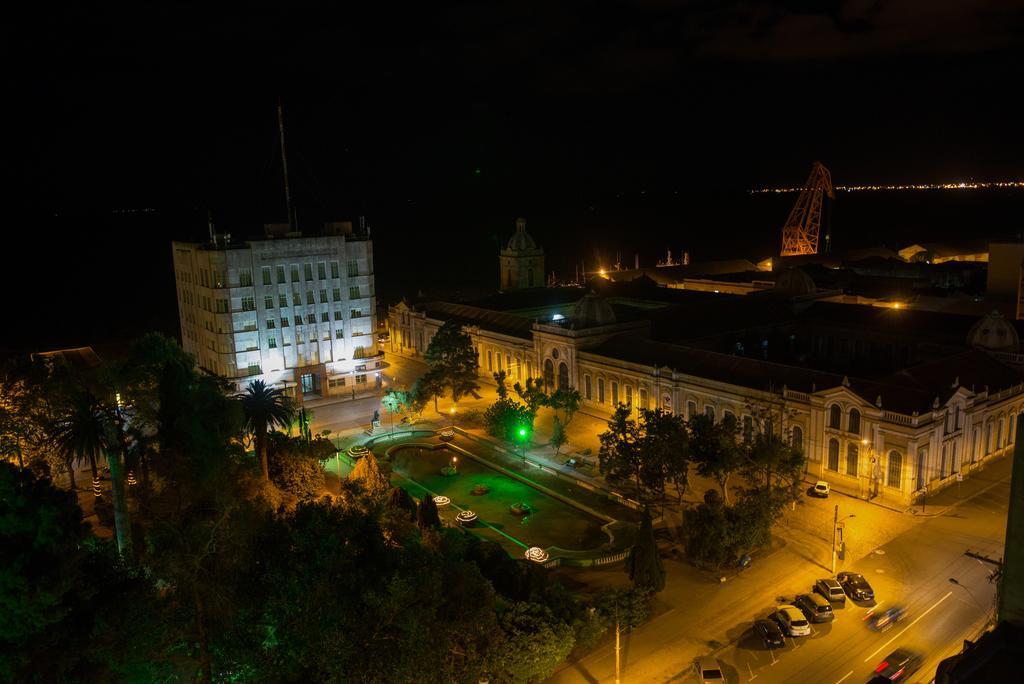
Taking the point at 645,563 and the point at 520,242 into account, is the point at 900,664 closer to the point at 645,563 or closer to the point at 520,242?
the point at 645,563

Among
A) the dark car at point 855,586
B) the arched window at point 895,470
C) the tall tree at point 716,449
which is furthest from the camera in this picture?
the arched window at point 895,470

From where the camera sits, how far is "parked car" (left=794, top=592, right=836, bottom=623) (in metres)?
33.6

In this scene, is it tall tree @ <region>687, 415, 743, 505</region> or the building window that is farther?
the building window

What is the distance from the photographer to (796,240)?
15412 centimetres

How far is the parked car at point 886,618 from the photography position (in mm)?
33247

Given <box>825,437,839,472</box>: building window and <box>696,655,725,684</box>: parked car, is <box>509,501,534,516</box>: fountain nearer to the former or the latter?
<box>696,655,725,684</box>: parked car

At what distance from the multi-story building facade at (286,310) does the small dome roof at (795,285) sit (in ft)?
141

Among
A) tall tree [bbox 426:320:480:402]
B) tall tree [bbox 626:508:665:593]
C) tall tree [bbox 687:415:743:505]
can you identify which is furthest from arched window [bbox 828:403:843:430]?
tall tree [bbox 426:320:480:402]

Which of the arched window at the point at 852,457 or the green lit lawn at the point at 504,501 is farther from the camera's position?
the arched window at the point at 852,457

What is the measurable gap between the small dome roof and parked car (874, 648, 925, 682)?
54045 mm

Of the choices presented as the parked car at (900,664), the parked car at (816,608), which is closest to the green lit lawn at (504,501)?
the parked car at (816,608)

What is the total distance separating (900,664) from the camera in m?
30.5

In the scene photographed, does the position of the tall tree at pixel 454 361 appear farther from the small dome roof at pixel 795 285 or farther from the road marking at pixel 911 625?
the road marking at pixel 911 625

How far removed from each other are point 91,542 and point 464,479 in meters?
30.4
